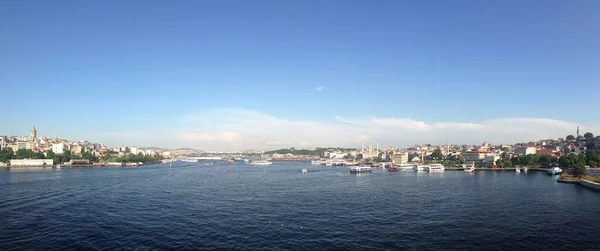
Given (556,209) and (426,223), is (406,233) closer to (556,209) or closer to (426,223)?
(426,223)

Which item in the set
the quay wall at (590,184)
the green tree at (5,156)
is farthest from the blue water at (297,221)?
the green tree at (5,156)

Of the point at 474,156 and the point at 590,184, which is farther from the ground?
the point at 474,156

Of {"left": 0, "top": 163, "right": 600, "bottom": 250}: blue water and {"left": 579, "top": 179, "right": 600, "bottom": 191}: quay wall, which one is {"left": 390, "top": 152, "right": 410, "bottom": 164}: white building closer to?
{"left": 579, "top": 179, "right": 600, "bottom": 191}: quay wall

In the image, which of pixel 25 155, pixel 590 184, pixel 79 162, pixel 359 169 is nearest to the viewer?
pixel 590 184

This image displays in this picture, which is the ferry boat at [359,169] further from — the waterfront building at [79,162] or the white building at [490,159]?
the waterfront building at [79,162]

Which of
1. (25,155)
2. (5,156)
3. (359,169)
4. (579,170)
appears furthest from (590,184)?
(5,156)

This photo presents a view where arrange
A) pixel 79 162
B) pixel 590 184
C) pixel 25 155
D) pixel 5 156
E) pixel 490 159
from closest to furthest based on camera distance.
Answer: pixel 590 184, pixel 5 156, pixel 25 155, pixel 490 159, pixel 79 162

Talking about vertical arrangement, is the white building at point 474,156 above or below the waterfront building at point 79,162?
above

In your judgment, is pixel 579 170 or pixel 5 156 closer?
pixel 579 170

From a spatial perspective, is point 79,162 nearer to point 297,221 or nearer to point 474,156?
point 297,221

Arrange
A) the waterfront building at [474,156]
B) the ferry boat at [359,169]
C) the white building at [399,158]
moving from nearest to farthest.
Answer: the ferry boat at [359,169] < the waterfront building at [474,156] < the white building at [399,158]

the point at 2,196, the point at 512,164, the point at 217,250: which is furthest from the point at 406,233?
the point at 512,164

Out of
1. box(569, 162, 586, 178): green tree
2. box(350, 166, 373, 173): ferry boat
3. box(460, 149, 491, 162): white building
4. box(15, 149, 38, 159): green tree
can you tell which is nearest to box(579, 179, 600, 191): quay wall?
box(569, 162, 586, 178): green tree
